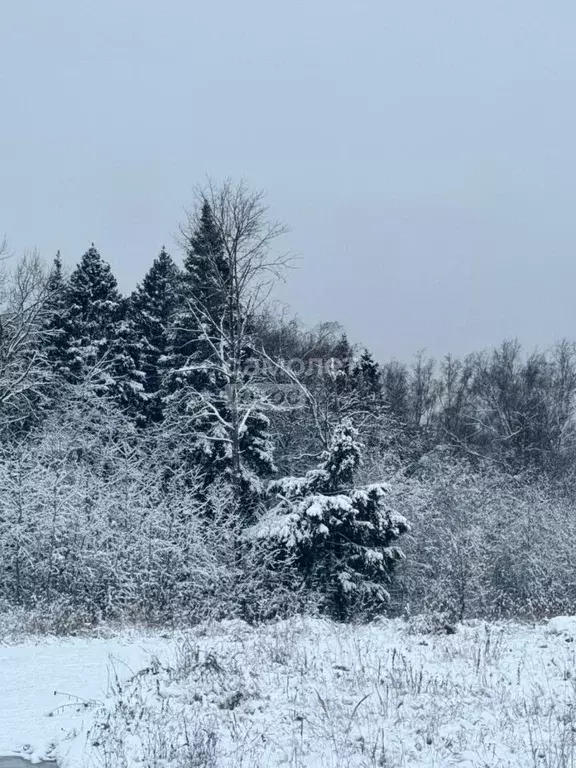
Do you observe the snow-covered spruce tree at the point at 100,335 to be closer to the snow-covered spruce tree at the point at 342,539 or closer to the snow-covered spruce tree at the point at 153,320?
the snow-covered spruce tree at the point at 153,320

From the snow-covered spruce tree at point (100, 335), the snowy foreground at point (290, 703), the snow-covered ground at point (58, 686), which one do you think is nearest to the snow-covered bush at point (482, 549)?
the snowy foreground at point (290, 703)

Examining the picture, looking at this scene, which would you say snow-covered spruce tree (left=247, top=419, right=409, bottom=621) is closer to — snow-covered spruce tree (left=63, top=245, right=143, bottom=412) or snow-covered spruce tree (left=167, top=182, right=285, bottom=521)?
snow-covered spruce tree (left=167, top=182, right=285, bottom=521)

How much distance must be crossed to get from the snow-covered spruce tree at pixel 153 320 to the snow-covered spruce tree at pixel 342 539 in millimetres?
13924

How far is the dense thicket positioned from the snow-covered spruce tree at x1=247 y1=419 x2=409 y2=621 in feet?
0.19

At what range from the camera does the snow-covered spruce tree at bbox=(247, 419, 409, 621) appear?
17469mm

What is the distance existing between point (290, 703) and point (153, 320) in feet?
92.1

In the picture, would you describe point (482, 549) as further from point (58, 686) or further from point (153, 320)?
point (153, 320)

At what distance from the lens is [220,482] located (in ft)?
73.3

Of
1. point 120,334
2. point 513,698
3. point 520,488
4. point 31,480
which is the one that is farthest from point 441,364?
point 513,698

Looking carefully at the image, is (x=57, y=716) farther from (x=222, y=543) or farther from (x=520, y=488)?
(x=520, y=488)

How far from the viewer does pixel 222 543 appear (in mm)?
18703

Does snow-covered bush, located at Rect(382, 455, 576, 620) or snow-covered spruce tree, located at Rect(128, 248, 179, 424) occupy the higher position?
snow-covered spruce tree, located at Rect(128, 248, 179, 424)

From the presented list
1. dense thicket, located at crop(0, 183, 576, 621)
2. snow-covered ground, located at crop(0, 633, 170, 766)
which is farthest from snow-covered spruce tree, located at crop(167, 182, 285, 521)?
snow-covered ground, located at crop(0, 633, 170, 766)

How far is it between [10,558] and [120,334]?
1703cm
